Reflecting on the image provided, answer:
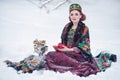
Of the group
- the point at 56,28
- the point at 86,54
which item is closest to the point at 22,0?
the point at 56,28

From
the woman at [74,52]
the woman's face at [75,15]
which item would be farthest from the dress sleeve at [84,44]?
the woman's face at [75,15]

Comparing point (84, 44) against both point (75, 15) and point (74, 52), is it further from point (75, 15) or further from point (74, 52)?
point (75, 15)

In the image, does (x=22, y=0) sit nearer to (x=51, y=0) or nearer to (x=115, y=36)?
(x=51, y=0)

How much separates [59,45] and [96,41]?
1.16 ft

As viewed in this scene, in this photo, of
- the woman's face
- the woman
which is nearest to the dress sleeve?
the woman

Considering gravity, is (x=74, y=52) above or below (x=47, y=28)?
below

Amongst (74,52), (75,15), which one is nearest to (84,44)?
(74,52)

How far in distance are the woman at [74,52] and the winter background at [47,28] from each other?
0.16 feet

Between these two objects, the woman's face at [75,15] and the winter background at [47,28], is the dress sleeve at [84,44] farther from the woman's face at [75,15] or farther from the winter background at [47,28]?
the woman's face at [75,15]

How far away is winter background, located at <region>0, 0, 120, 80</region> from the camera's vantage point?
8.27ft

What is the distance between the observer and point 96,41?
8.27 feet

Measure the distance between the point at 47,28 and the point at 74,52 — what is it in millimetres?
353

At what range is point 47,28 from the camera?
2572 mm

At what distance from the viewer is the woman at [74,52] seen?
2.48m
